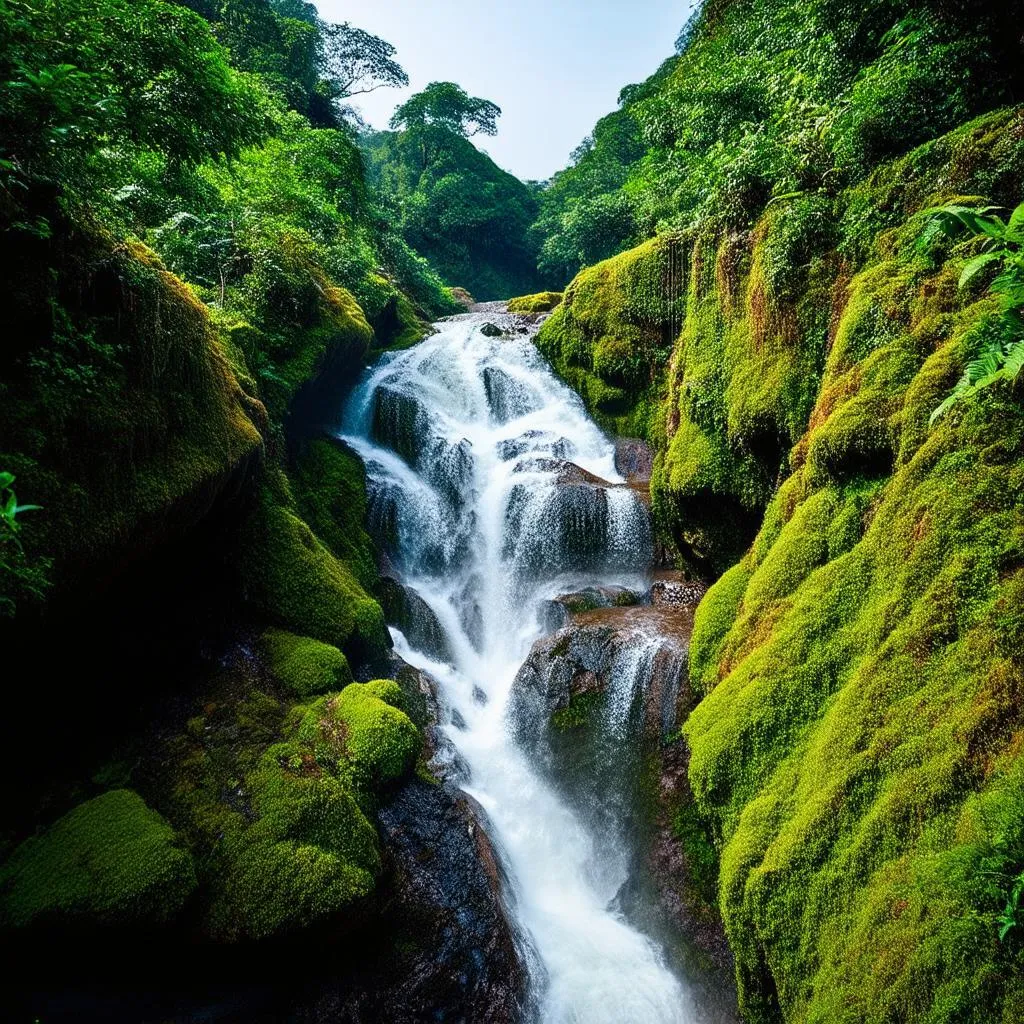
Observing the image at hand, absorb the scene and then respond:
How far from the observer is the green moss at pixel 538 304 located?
22.1 meters

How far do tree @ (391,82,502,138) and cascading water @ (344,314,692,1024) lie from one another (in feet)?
84.6

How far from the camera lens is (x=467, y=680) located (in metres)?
9.15

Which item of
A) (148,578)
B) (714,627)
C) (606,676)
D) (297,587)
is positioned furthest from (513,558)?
(148,578)

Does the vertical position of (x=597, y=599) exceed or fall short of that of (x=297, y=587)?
it falls short

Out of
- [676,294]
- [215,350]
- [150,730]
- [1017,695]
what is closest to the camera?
[1017,695]

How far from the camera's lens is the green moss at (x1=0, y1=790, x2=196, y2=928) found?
3893mm

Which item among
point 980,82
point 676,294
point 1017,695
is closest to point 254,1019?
point 1017,695

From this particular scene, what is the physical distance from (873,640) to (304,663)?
5.69 m

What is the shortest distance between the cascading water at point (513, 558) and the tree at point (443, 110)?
2579 cm

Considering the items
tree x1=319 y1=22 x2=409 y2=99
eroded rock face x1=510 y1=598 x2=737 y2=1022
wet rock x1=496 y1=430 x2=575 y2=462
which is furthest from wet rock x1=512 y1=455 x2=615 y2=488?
tree x1=319 y1=22 x2=409 y2=99

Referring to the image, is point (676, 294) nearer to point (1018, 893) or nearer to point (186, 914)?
point (1018, 893)

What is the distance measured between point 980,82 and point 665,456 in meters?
5.79

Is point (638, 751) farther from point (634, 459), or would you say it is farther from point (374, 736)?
point (634, 459)

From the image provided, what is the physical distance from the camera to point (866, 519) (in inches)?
167
